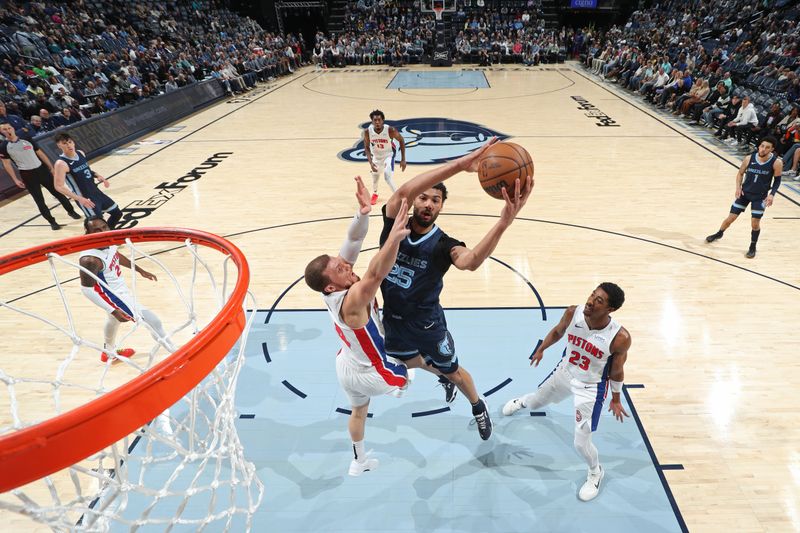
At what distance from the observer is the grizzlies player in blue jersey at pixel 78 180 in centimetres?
617

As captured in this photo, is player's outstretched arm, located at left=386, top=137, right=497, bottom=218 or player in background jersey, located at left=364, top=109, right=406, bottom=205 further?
player in background jersey, located at left=364, top=109, right=406, bottom=205

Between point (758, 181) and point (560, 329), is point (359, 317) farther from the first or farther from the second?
point (758, 181)

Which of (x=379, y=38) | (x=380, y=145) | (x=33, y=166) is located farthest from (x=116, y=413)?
(x=379, y=38)

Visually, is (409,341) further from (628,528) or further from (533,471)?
(628,528)

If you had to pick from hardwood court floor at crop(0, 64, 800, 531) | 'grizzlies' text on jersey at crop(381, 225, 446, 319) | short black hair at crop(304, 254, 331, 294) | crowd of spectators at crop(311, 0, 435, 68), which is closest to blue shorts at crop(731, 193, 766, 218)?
hardwood court floor at crop(0, 64, 800, 531)

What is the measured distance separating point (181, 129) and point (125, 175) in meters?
4.21

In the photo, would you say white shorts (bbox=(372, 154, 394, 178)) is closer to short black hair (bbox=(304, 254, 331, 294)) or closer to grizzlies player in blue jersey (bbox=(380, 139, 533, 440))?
grizzlies player in blue jersey (bbox=(380, 139, 533, 440))

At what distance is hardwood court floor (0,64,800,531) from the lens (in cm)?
372

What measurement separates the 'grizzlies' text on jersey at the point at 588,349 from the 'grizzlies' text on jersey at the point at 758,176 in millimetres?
4098

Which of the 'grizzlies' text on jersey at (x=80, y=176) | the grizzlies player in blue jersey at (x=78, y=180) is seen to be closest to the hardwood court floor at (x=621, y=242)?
the grizzlies player in blue jersey at (x=78, y=180)

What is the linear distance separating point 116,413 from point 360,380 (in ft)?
5.02

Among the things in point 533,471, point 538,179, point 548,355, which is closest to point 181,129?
point 538,179

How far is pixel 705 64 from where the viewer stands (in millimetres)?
15039

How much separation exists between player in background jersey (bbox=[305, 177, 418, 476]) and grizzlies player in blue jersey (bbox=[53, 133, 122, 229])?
473 cm
